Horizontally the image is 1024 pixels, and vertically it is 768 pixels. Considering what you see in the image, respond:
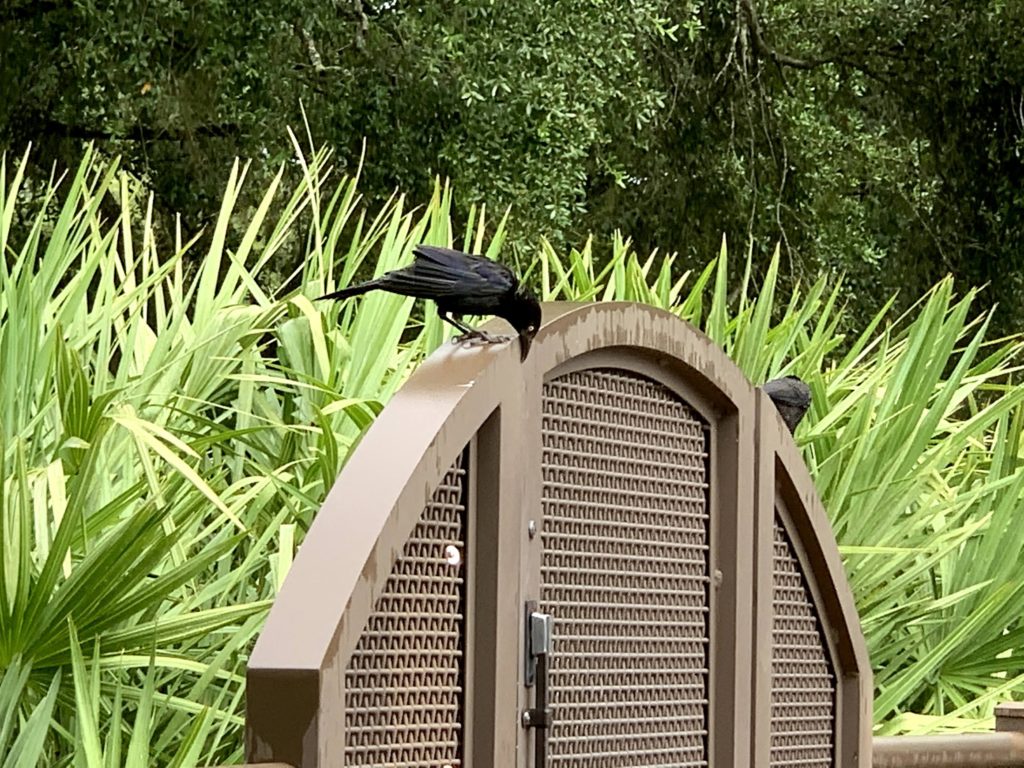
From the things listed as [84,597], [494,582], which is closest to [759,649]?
[494,582]

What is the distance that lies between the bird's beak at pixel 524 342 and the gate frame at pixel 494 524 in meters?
0.02

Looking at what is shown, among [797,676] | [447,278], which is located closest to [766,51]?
[797,676]

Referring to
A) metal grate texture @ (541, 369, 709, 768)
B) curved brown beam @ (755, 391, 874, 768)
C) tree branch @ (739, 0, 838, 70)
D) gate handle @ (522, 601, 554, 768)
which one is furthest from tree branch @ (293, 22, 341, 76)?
gate handle @ (522, 601, 554, 768)

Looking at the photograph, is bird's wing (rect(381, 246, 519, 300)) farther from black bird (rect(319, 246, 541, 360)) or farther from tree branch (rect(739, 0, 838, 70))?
tree branch (rect(739, 0, 838, 70))

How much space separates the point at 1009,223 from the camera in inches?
509

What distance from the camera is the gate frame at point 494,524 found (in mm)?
2018

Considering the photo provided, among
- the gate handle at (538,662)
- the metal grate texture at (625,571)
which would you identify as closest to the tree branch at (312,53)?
the metal grate texture at (625,571)

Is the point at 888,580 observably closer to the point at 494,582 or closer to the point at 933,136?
the point at 494,582

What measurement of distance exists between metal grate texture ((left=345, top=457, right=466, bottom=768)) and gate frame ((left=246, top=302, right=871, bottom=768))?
1.1 inches

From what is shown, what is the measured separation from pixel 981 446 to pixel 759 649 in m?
3.15

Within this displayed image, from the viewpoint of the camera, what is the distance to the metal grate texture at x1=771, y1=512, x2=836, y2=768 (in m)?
3.40

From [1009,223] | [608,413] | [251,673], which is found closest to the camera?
[251,673]

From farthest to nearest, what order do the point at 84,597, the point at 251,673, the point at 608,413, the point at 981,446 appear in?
the point at 981,446 → the point at 84,597 → the point at 608,413 → the point at 251,673

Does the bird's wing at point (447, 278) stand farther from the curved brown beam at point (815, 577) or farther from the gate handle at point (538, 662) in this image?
the curved brown beam at point (815, 577)
